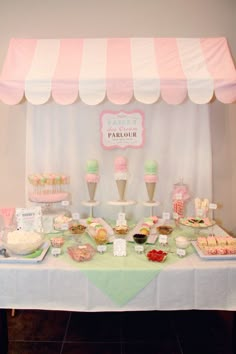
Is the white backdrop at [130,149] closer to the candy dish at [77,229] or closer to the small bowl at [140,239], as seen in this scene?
the candy dish at [77,229]

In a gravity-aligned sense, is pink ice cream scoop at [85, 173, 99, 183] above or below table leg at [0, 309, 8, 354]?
above

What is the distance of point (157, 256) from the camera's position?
1.77m

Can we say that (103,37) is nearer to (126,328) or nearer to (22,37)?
(22,37)

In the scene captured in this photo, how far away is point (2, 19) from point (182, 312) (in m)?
2.77

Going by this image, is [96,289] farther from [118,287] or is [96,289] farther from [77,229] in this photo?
[77,229]

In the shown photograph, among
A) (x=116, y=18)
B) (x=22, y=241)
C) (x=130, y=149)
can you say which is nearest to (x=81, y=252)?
(x=22, y=241)

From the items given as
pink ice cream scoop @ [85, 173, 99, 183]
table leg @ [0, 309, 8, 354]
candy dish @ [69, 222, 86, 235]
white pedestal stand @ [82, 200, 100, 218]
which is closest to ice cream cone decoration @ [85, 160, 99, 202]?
pink ice cream scoop @ [85, 173, 99, 183]

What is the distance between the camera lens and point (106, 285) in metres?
1.67

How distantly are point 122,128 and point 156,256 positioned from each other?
1227 mm

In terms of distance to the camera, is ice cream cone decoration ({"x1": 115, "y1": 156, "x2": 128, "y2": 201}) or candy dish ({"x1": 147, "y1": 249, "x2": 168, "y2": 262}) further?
ice cream cone decoration ({"x1": 115, "y1": 156, "x2": 128, "y2": 201})

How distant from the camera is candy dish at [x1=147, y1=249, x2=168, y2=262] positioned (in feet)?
5.77

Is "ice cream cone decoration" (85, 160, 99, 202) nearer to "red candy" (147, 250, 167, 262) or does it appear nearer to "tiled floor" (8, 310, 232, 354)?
"red candy" (147, 250, 167, 262)

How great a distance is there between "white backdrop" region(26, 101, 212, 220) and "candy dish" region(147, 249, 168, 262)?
915mm

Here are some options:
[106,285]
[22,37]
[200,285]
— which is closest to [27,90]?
[22,37]
